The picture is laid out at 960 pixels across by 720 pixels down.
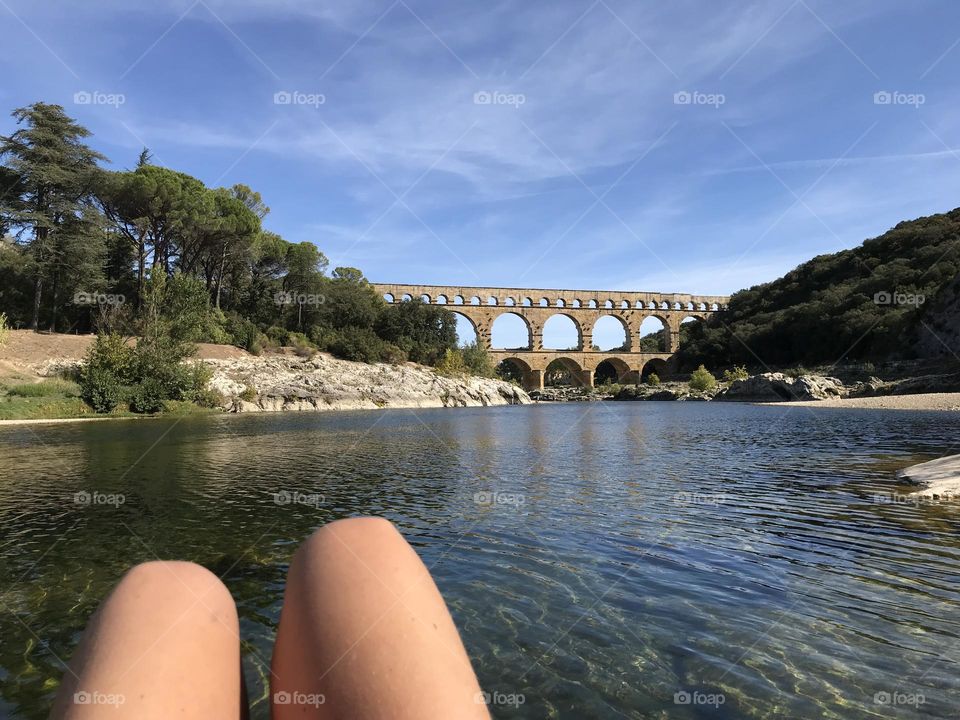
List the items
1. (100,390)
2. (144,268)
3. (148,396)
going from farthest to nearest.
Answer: (144,268) → (148,396) → (100,390)

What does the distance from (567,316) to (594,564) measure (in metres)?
76.9

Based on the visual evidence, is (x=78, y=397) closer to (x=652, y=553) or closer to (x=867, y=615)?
(x=652, y=553)

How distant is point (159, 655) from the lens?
1268 mm

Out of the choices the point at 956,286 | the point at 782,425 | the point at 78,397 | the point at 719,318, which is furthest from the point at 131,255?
the point at 719,318

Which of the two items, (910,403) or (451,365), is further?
(451,365)

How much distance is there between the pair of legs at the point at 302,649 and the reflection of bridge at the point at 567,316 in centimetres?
7128

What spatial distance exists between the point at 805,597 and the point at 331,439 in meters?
13.9

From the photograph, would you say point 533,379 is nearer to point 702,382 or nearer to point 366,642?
point 702,382

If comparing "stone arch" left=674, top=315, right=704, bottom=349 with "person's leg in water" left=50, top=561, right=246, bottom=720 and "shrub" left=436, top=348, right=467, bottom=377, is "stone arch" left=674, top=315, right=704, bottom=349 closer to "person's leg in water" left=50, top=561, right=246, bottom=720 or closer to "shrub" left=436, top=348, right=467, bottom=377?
"shrub" left=436, top=348, right=467, bottom=377

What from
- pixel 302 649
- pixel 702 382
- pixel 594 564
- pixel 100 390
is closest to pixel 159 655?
pixel 302 649

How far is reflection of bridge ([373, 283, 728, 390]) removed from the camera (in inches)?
2972

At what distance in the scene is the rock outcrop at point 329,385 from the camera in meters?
32.8

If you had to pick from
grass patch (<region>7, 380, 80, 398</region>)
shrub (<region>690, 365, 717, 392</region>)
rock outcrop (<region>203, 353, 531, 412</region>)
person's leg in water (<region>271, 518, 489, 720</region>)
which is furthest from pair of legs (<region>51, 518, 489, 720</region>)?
shrub (<region>690, 365, 717, 392</region>)

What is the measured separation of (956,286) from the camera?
3769 centimetres
